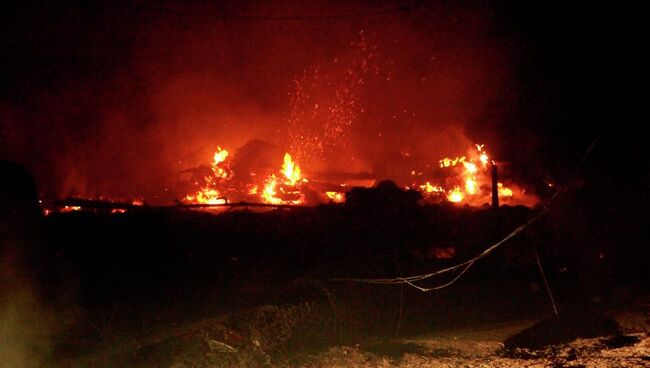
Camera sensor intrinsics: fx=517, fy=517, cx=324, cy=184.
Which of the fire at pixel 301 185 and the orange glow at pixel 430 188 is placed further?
the orange glow at pixel 430 188

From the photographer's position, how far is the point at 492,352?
7184 mm

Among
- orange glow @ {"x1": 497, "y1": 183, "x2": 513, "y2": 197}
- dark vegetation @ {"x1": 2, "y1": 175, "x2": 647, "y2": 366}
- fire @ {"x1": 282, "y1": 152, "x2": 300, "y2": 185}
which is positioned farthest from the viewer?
fire @ {"x1": 282, "y1": 152, "x2": 300, "y2": 185}

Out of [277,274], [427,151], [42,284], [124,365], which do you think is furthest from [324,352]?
[427,151]

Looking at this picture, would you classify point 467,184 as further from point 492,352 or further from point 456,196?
point 492,352

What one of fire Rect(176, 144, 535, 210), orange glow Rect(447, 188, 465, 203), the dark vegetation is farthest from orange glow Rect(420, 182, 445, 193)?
the dark vegetation

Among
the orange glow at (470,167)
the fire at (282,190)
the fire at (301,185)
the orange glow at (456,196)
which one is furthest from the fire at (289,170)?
the orange glow at (470,167)

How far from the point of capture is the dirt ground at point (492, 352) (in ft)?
21.6

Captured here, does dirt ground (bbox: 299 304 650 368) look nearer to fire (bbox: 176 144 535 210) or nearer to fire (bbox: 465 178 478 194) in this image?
fire (bbox: 176 144 535 210)

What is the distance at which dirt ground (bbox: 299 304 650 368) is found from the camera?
659cm

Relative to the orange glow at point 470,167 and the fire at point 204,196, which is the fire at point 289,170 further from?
the orange glow at point 470,167

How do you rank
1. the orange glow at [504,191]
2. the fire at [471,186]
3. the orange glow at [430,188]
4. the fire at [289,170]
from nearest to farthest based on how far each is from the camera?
the orange glow at [504,191]
the fire at [471,186]
the orange glow at [430,188]
the fire at [289,170]

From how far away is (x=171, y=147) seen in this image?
28156mm

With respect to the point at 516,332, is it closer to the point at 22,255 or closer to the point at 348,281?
the point at 348,281

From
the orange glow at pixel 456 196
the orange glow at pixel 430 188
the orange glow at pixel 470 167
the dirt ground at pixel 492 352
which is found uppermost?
the orange glow at pixel 470 167
